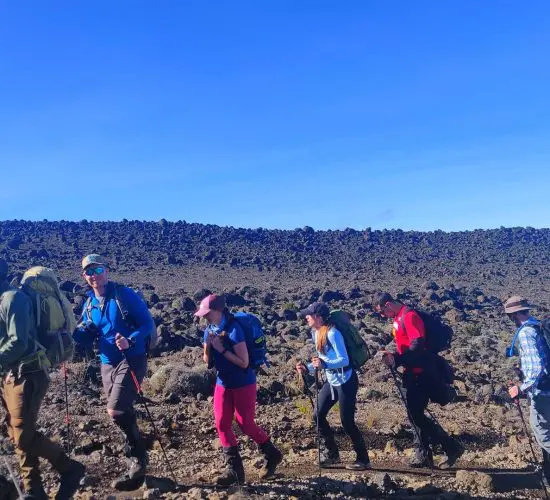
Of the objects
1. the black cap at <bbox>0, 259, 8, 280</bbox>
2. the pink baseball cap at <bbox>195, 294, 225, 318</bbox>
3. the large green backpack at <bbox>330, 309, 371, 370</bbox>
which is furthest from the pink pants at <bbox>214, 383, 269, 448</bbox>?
the black cap at <bbox>0, 259, 8, 280</bbox>

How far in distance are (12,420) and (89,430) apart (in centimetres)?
359

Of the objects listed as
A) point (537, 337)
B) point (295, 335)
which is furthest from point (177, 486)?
point (295, 335)

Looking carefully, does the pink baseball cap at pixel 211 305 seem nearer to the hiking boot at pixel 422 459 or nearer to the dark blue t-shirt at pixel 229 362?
the dark blue t-shirt at pixel 229 362

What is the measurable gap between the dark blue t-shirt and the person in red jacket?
65.2 inches

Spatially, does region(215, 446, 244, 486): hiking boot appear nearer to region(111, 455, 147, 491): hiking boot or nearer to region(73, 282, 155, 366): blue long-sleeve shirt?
region(111, 455, 147, 491): hiking boot

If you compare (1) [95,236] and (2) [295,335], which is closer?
(2) [295,335]

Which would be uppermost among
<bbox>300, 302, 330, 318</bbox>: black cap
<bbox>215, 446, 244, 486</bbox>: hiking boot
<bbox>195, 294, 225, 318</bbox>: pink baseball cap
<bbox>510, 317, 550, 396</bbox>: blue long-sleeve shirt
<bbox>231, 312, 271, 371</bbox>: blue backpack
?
<bbox>195, 294, 225, 318</bbox>: pink baseball cap

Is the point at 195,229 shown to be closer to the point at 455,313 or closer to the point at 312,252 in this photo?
the point at 312,252

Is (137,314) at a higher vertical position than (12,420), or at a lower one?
higher

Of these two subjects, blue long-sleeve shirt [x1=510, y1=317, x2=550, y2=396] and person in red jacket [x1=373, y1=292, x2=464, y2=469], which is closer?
blue long-sleeve shirt [x1=510, y1=317, x2=550, y2=396]

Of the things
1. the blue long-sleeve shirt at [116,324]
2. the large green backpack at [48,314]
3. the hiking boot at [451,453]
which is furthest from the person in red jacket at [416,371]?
the large green backpack at [48,314]

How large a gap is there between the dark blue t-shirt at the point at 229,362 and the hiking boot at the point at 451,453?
8.12ft

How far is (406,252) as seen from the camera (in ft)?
134

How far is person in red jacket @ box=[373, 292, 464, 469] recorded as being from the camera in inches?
249
